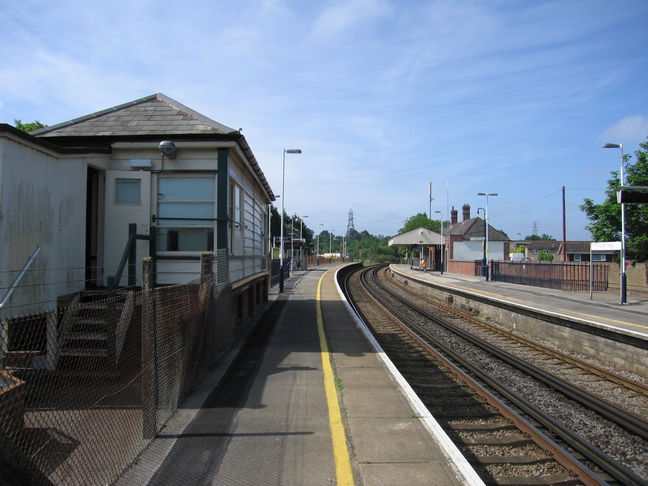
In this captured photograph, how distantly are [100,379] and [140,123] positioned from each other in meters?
5.18

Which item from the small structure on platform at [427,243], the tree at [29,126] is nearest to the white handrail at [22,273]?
the tree at [29,126]

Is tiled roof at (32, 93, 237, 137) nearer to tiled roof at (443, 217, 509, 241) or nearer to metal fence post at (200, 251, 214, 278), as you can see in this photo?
metal fence post at (200, 251, 214, 278)

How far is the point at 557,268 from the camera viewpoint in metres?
23.5

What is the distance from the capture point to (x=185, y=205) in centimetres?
898

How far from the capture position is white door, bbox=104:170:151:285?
8.77 meters

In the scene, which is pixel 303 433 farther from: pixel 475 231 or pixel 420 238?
pixel 475 231

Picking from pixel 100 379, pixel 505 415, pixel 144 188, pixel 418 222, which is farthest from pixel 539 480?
pixel 418 222

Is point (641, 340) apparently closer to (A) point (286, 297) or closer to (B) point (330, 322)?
(B) point (330, 322)

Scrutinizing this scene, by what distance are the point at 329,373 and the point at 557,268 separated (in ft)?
66.0

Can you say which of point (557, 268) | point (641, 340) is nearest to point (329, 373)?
point (641, 340)

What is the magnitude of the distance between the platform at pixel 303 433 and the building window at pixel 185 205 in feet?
8.91

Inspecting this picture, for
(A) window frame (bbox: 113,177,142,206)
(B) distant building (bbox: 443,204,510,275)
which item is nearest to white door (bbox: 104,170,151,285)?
(A) window frame (bbox: 113,177,142,206)

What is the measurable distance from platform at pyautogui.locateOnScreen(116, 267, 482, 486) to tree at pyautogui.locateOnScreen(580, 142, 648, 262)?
20.3 metres

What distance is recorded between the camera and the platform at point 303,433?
3881mm
